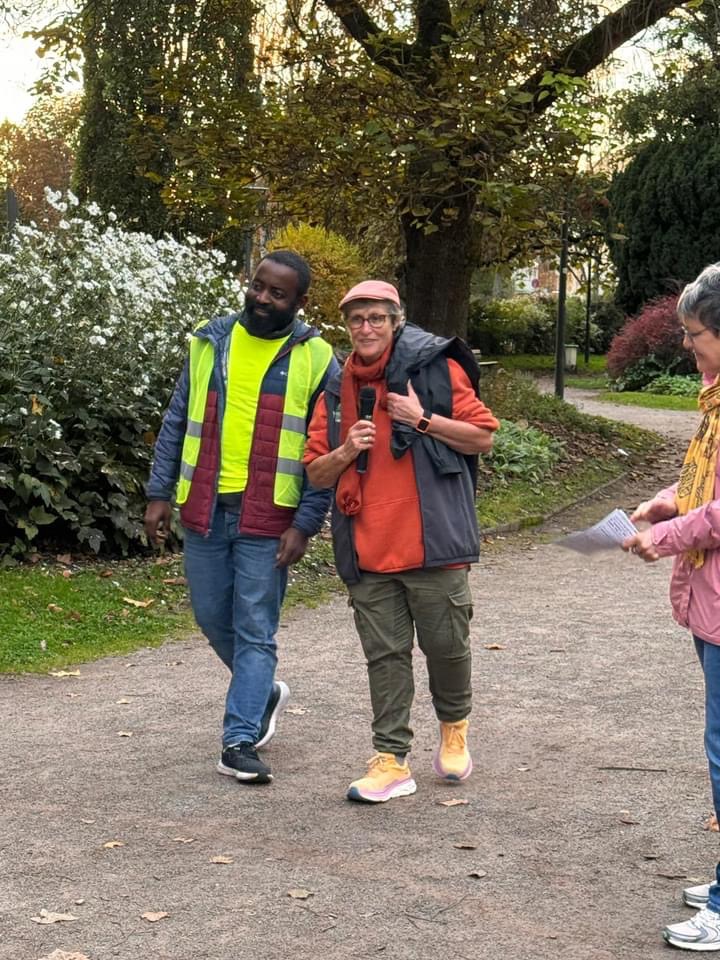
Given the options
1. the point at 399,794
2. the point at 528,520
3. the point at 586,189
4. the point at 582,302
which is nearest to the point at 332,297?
the point at 586,189

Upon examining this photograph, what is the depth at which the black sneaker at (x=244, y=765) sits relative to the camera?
17.7 feet

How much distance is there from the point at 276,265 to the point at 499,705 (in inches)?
95.2

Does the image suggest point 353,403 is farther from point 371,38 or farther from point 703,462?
point 371,38

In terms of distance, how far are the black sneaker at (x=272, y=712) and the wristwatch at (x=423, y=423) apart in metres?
1.51

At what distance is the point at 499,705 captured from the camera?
665 cm

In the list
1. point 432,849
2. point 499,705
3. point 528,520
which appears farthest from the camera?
point 528,520

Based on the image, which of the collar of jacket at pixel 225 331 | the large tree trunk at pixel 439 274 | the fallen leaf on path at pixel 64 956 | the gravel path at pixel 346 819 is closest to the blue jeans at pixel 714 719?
the gravel path at pixel 346 819

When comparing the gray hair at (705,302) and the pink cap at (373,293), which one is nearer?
the gray hair at (705,302)

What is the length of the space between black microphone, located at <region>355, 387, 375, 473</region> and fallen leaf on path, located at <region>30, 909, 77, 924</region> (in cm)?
185

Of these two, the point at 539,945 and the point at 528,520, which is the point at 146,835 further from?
the point at 528,520

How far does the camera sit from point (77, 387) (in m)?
9.61

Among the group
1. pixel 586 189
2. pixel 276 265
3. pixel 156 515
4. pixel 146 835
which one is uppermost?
pixel 586 189

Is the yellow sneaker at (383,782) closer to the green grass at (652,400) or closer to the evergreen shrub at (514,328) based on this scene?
the green grass at (652,400)

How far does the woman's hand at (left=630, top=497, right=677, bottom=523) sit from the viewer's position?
4.07 meters
